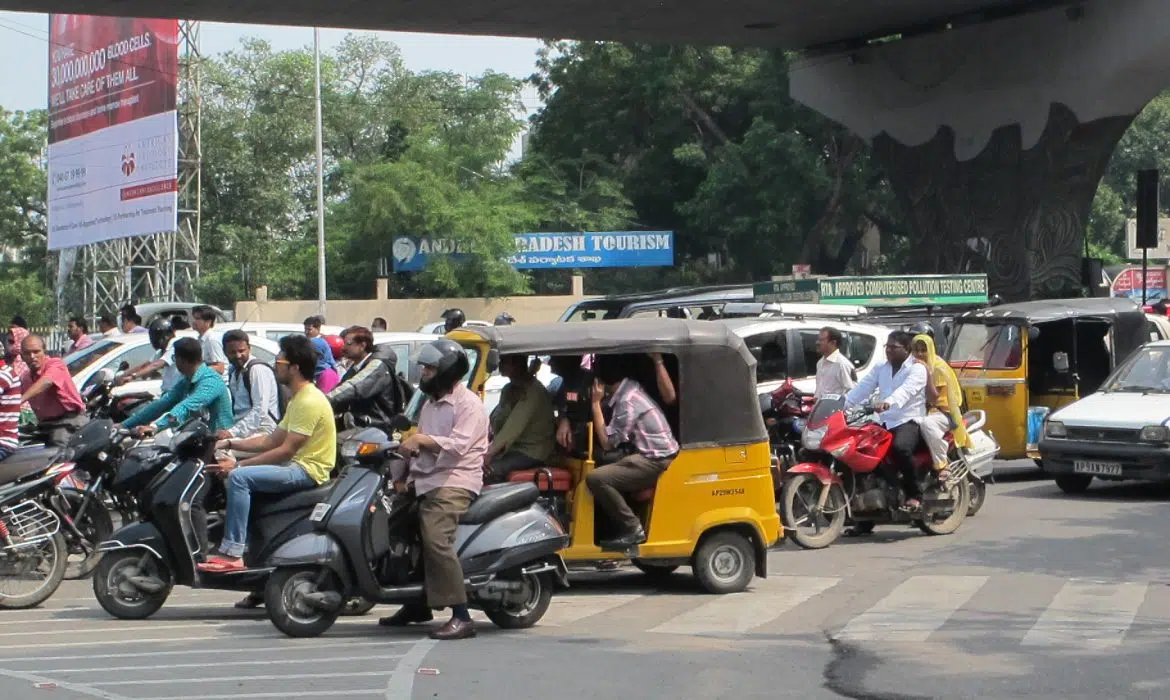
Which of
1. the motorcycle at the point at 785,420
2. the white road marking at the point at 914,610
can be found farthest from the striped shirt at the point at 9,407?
the motorcycle at the point at 785,420

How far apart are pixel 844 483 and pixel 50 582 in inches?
249

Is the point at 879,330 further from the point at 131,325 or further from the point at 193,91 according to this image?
the point at 193,91

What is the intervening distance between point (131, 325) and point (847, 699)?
13.1 meters

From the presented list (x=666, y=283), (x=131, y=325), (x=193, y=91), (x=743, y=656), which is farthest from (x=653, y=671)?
(x=666, y=283)

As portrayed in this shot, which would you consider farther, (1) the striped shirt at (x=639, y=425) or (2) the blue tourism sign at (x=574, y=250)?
(2) the blue tourism sign at (x=574, y=250)

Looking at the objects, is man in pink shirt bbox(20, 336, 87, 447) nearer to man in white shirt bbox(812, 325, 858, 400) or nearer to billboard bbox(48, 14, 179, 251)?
man in white shirt bbox(812, 325, 858, 400)

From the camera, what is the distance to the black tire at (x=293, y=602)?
8750mm

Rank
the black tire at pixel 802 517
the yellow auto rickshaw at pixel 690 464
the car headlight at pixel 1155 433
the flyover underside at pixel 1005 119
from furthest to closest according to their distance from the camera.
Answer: the flyover underside at pixel 1005 119 < the car headlight at pixel 1155 433 < the black tire at pixel 802 517 < the yellow auto rickshaw at pixel 690 464

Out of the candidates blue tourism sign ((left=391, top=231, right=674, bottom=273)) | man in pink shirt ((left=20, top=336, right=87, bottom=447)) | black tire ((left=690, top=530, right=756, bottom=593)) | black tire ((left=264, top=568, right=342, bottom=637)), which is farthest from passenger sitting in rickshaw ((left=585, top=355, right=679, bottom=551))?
blue tourism sign ((left=391, top=231, right=674, bottom=273))

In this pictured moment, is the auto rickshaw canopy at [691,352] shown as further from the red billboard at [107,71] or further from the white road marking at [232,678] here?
the red billboard at [107,71]

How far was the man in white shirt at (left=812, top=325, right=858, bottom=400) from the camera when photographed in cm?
1417

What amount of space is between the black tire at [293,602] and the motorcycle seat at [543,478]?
173 centimetres

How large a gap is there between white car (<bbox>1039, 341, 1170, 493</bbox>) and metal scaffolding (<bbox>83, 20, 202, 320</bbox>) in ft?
92.7

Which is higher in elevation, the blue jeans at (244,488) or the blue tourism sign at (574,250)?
the blue tourism sign at (574,250)
